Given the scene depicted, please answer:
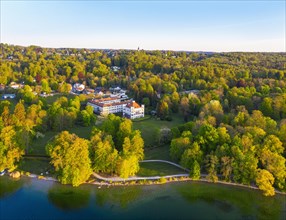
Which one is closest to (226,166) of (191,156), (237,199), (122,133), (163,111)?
(237,199)

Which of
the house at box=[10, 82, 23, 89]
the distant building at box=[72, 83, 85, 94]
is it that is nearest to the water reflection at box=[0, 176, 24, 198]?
the distant building at box=[72, 83, 85, 94]

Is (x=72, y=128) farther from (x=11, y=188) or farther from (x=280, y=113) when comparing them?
(x=280, y=113)

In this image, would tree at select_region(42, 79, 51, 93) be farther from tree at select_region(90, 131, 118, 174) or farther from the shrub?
the shrub

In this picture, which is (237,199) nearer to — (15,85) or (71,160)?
(71,160)

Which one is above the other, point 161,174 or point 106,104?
point 106,104

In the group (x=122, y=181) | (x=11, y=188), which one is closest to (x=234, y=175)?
(x=122, y=181)

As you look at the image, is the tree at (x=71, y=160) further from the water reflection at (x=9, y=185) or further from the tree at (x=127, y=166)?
the water reflection at (x=9, y=185)

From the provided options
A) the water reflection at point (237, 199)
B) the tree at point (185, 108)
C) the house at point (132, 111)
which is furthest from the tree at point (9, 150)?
the tree at point (185, 108)
